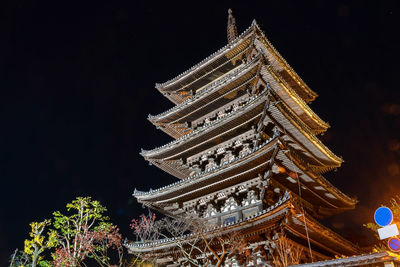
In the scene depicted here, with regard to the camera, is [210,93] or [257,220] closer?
[257,220]

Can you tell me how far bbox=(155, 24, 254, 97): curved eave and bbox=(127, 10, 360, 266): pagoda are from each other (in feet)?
0.30

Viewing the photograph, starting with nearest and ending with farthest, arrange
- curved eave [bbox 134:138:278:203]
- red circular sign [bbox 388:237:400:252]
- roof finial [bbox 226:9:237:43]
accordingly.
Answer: red circular sign [bbox 388:237:400:252], curved eave [bbox 134:138:278:203], roof finial [bbox 226:9:237:43]

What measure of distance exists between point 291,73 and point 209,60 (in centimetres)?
739

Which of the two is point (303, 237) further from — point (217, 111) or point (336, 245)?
point (217, 111)

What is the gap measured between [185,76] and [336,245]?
60.7ft

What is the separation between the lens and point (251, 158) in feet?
53.8

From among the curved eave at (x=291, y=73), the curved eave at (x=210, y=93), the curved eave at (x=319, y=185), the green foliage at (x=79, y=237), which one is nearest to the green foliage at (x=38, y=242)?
the green foliage at (x=79, y=237)

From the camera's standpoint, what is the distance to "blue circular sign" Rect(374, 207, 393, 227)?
5867mm

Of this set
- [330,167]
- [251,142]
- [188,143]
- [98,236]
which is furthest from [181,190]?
[330,167]

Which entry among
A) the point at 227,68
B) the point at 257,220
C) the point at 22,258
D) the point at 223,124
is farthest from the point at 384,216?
the point at 22,258

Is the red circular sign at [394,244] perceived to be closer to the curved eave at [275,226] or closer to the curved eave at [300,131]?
the curved eave at [275,226]

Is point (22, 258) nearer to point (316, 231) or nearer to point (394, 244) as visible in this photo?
point (316, 231)

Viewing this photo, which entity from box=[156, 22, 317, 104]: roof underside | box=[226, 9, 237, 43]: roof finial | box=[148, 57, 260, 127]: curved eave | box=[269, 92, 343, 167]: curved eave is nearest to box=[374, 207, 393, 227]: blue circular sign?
box=[269, 92, 343, 167]: curved eave

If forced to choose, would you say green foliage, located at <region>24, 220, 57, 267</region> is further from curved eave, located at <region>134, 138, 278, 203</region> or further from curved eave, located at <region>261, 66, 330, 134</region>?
curved eave, located at <region>261, 66, 330, 134</region>
